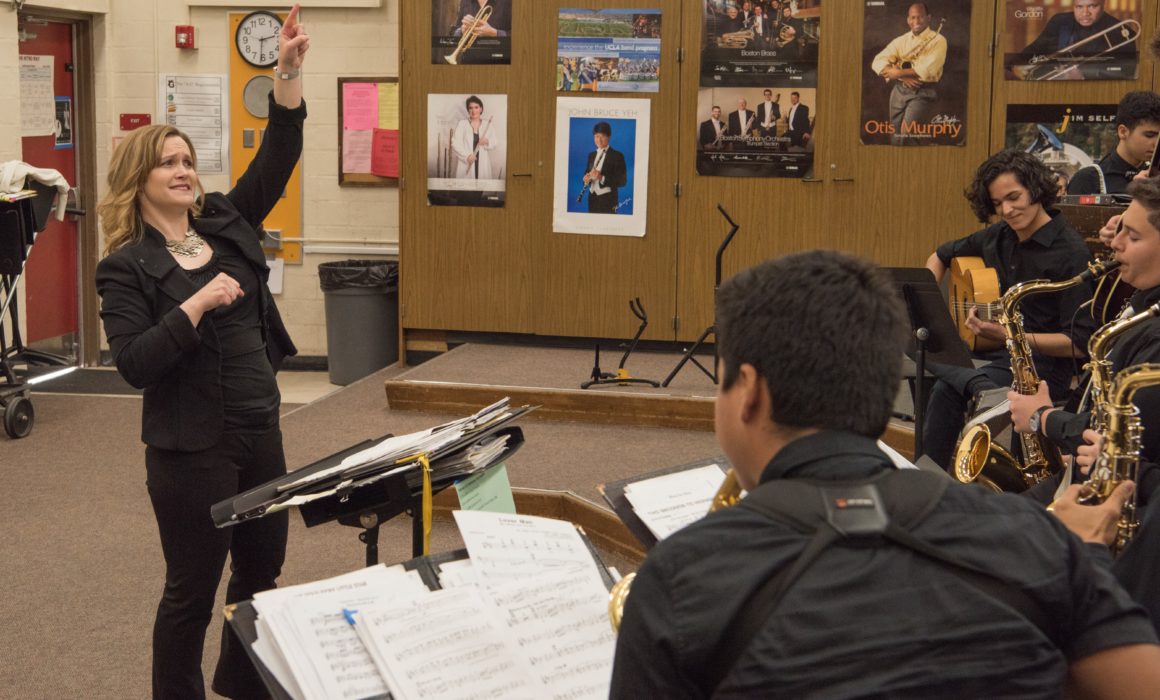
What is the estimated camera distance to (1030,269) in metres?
4.40

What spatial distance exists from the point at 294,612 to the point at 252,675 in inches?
58.3

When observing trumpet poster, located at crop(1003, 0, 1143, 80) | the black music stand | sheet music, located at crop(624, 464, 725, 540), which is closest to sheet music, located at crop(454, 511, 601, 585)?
sheet music, located at crop(624, 464, 725, 540)

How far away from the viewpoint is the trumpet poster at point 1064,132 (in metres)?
6.61

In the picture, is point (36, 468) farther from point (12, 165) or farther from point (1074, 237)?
point (1074, 237)

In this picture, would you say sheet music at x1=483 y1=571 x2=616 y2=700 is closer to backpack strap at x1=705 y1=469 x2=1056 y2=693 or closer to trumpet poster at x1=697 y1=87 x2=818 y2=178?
backpack strap at x1=705 y1=469 x2=1056 y2=693

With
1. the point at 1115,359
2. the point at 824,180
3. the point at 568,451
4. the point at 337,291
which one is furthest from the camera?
the point at 337,291

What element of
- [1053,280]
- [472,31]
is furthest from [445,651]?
[472,31]

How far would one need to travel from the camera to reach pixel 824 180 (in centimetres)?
694

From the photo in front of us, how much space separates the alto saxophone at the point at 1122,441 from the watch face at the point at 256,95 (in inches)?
249

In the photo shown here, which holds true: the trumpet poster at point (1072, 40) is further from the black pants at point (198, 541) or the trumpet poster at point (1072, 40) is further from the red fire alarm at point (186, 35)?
the black pants at point (198, 541)

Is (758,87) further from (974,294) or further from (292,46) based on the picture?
(292,46)

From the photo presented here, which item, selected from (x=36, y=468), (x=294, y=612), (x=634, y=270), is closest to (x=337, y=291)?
(x=634, y=270)

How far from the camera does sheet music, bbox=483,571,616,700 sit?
1837 millimetres

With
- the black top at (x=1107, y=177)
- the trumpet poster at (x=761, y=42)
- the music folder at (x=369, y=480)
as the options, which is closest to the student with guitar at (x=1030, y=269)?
the black top at (x=1107, y=177)
